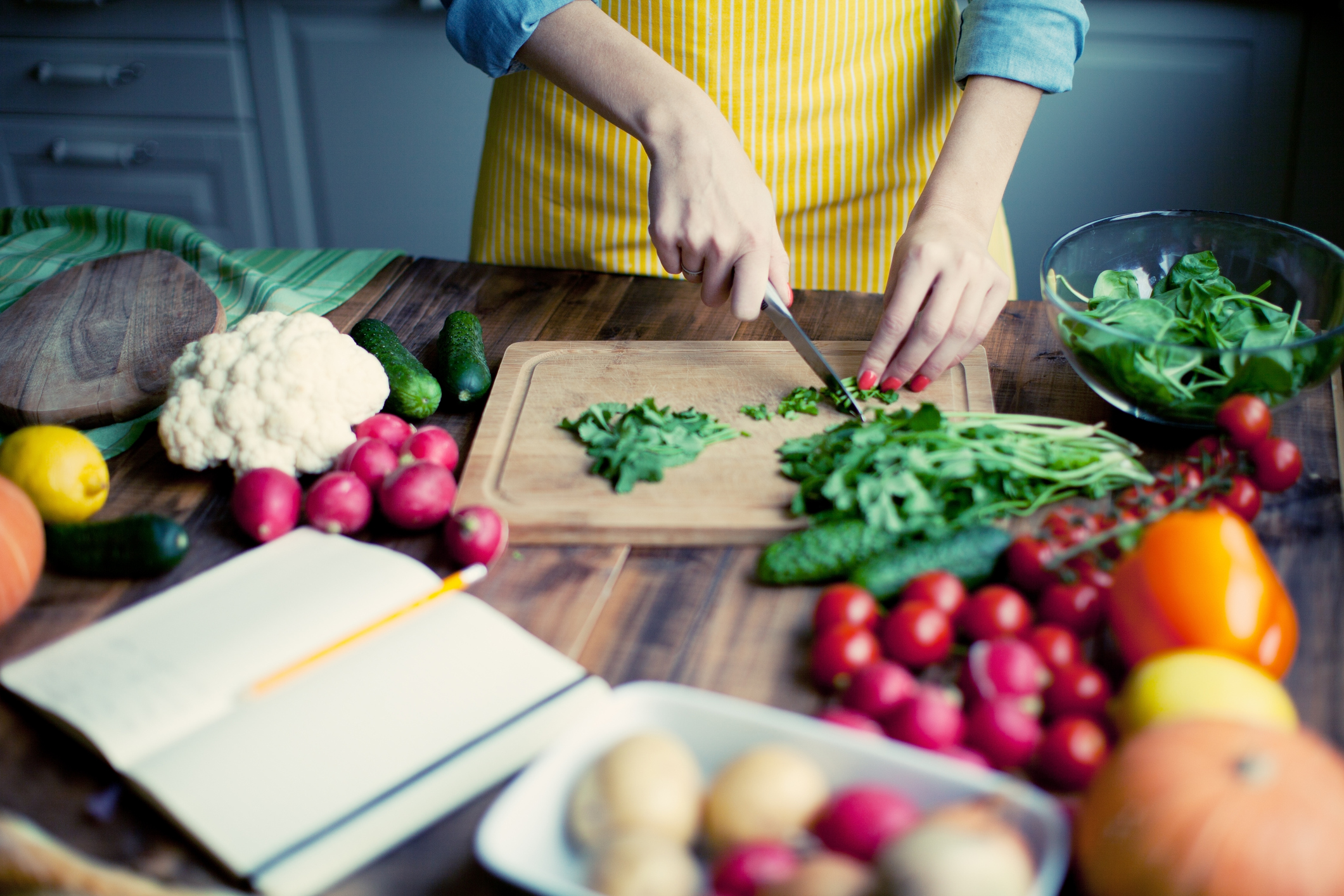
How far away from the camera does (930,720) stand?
71 cm

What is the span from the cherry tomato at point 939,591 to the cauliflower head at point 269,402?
649mm

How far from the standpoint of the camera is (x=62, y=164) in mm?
3082

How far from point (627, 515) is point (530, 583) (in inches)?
5.1

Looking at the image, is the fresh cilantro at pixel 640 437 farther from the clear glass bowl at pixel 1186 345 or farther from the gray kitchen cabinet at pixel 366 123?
the gray kitchen cabinet at pixel 366 123

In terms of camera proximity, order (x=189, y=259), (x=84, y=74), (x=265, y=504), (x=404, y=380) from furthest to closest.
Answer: (x=84, y=74) → (x=189, y=259) → (x=404, y=380) → (x=265, y=504)

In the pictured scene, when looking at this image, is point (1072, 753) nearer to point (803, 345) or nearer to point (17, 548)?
point (803, 345)

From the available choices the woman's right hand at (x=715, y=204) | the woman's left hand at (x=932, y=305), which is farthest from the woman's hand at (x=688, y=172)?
the woman's left hand at (x=932, y=305)

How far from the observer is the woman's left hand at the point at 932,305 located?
1.21 m

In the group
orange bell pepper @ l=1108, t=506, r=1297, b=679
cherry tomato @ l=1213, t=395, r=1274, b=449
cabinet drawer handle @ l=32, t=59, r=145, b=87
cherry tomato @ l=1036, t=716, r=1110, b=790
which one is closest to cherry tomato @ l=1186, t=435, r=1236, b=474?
cherry tomato @ l=1213, t=395, r=1274, b=449

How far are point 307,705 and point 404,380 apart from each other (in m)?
0.56

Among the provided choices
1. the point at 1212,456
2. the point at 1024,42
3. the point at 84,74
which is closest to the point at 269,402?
the point at 1212,456

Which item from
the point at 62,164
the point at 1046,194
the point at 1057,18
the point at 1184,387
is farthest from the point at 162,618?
the point at 62,164

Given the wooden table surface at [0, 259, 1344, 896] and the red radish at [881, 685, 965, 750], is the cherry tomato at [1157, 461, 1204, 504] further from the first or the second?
the red radish at [881, 685, 965, 750]

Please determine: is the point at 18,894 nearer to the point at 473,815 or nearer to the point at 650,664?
the point at 473,815
